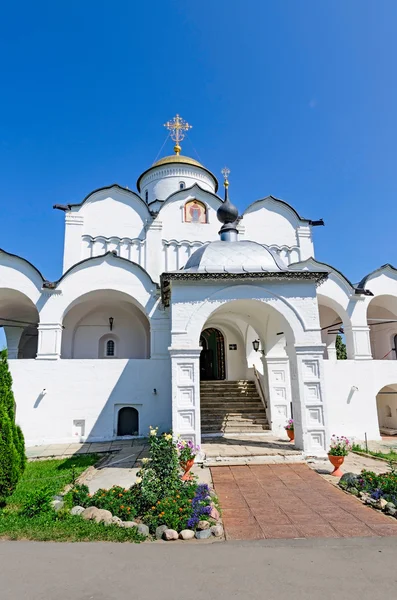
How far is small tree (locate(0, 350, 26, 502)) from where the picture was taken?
5.68 metres

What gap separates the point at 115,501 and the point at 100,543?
1.02m

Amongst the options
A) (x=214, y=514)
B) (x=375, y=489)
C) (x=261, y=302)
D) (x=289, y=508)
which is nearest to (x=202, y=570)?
(x=214, y=514)

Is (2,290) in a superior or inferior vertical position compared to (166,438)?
superior

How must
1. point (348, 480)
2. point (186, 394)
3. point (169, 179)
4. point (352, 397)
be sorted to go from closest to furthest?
point (348, 480) → point (186, 394) → point (352, 397) → point (169, 179)

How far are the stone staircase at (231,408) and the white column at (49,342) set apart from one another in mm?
5200

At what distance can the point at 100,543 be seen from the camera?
415 cm

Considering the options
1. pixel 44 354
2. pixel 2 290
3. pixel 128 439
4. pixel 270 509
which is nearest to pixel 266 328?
pixel 128 439

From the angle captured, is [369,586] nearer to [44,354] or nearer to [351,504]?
[351,504]

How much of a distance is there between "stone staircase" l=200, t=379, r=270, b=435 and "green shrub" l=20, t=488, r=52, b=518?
608cm

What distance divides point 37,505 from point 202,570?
2.81 m

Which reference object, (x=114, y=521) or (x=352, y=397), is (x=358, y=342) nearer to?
(x=352, y=397)

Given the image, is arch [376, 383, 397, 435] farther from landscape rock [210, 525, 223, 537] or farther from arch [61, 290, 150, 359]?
landscape rock [210, 525, 223, 537]

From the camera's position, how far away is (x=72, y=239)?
1412cm

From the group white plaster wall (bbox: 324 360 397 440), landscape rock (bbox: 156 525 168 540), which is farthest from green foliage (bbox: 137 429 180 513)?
white plaster wall (bbox: 324 360 397 440)
